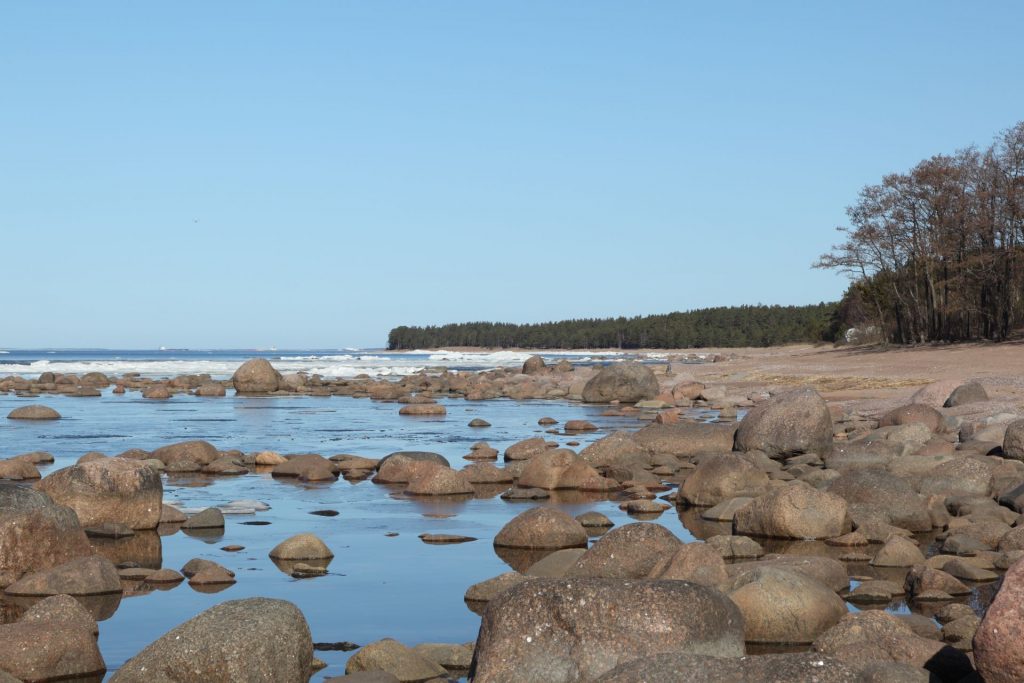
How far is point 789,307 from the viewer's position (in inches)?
5807

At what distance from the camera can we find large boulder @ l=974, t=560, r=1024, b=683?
655 cm

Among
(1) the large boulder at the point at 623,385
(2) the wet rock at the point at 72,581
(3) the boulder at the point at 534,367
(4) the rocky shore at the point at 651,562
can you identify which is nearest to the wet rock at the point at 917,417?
(4) the rocky shore at the point at 651,562

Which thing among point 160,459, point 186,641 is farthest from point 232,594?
point 160,459

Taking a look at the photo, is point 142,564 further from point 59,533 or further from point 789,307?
point 789,307

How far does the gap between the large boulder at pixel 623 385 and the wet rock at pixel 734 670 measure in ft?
120

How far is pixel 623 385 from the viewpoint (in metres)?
43.5

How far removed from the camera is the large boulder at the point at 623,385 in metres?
43.5

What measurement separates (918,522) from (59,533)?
10.0 m

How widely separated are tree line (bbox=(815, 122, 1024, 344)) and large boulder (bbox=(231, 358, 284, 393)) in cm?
3058

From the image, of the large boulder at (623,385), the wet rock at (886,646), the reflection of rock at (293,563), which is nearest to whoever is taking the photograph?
the wet rock at (886,646)

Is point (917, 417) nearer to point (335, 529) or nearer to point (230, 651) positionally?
point (335, 529)

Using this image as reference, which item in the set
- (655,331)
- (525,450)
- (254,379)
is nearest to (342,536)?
(525,450)

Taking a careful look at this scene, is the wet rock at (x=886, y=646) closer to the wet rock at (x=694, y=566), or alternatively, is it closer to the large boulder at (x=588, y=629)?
the large boulder at (x=588, y=629)

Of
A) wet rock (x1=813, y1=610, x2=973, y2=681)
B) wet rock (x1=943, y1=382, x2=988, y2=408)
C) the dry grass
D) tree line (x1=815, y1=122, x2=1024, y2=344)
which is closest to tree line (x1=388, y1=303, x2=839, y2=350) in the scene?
tree line (x1=815, y1=122, x2=1024, y2=344)
